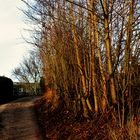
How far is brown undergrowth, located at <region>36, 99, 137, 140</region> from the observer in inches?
519

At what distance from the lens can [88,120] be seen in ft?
60.1

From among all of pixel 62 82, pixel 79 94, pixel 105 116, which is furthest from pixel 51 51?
pixel 105 116

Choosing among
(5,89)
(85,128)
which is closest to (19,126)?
(85,128)

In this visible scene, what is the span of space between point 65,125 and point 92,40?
422cm

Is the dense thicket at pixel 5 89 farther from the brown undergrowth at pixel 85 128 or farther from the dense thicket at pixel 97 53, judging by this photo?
the brown undergrowth at pixel 85 128

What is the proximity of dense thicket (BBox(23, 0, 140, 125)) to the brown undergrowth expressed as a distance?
16.2 inches

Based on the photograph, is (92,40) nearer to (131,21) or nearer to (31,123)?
(131,21)

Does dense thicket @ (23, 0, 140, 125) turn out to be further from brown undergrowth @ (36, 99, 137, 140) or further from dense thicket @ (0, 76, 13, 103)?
dense thicket @ (0, 76, 13, 103)

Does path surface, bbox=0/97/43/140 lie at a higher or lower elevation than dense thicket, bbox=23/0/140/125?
lower

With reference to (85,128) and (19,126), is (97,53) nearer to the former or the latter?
(85,128)

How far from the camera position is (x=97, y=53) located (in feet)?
60.1

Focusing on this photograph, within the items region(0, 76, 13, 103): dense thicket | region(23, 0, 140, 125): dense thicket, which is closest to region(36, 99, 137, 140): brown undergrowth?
region(23, 0, 140, 125): dense thicket

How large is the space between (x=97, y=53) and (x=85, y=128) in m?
Result: 3.28

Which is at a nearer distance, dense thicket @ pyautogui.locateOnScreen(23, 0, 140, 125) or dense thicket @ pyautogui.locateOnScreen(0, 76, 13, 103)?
dense thicket @ pyautogui.locateOnScreen(23, 0, 140, 125)
